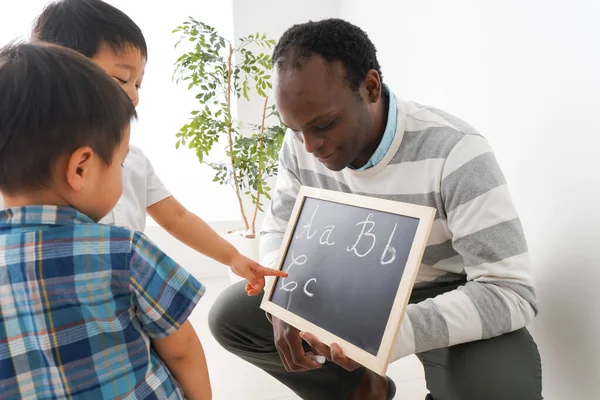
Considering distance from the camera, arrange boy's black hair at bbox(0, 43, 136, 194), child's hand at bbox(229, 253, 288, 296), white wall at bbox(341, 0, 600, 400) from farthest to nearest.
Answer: child's hand at bbox(229, 253, 288, 296), white wall at bbox(341, 0, 600, 400), boy's black hair at bbox(0, 43, 136, 194)

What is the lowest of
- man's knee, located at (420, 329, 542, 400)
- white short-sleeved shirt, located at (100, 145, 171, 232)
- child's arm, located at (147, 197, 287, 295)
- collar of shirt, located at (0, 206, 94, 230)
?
man's knee, located at (420, 329, 542, 400)

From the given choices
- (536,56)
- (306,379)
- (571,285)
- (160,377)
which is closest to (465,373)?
(571,285)

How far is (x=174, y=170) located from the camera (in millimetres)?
3006

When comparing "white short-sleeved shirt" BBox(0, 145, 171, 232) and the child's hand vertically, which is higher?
"white short-sleeved shirt" BBox(0, 145, 171, 232)

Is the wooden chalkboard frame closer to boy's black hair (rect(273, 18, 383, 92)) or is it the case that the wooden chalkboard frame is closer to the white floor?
boy's black hair (rect(273, 18, 383, 92))

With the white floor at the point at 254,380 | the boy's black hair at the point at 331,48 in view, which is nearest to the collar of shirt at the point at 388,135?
the boy's black hair at the point at 331,48

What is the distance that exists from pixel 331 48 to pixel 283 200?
0.49m

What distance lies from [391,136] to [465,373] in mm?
531

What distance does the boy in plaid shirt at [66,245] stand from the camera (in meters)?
0.65

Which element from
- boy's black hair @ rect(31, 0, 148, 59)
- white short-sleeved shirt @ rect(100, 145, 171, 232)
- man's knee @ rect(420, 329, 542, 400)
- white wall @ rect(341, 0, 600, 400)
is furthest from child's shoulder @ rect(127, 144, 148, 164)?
white wall @ rect(341, 0, 600, 400)

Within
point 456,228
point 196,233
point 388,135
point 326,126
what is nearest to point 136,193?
point 196,233

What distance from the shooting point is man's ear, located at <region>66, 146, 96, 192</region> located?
2.19 ft

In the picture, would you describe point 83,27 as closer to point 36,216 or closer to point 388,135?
point 36,216

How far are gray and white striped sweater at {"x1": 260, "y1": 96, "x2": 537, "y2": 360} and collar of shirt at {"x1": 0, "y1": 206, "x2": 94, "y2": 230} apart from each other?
2.05 feet
